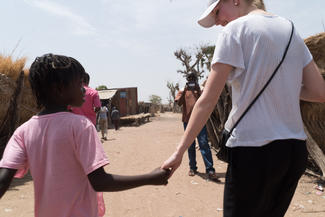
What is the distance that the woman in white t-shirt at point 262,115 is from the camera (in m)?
1.20

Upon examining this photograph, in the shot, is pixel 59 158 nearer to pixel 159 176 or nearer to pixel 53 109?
pixel 53 109

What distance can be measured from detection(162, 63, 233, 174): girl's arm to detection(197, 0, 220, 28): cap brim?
1.47ft

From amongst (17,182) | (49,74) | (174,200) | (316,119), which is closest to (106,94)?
(17,182)

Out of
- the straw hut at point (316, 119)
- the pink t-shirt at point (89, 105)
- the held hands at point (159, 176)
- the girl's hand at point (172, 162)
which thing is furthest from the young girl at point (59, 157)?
the straw hut at point (316, 119)

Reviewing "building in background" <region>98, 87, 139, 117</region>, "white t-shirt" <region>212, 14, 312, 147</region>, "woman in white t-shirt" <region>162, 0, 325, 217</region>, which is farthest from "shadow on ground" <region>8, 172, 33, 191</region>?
"building in background" <region>98, 87, 139, 117</region>

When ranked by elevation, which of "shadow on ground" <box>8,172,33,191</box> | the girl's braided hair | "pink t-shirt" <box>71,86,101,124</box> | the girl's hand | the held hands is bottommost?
"shadow on ground" <box>8,172,33,191</box>

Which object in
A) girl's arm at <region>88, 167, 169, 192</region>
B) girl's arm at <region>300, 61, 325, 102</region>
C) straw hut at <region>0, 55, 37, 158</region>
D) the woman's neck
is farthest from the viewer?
straw hut at <region>0, 55, 37, 158</region>

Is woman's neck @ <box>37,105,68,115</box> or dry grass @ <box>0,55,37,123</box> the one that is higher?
dry grass @ <box>0,55,37,123</box>

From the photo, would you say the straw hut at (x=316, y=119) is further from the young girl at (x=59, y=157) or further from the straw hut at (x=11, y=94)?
the straw hut at (x=11, y=94)

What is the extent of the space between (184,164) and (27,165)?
4610 millimetres

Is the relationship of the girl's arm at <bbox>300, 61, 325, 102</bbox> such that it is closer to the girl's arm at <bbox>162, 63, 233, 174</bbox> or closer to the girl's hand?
the girl's arm at <bbox>162, 63, 233, 174</bbox>

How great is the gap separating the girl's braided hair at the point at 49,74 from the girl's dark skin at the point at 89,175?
0.08 ft

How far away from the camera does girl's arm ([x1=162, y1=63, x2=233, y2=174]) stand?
1.28 m

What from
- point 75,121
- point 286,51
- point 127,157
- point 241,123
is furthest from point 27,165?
point 127,157
